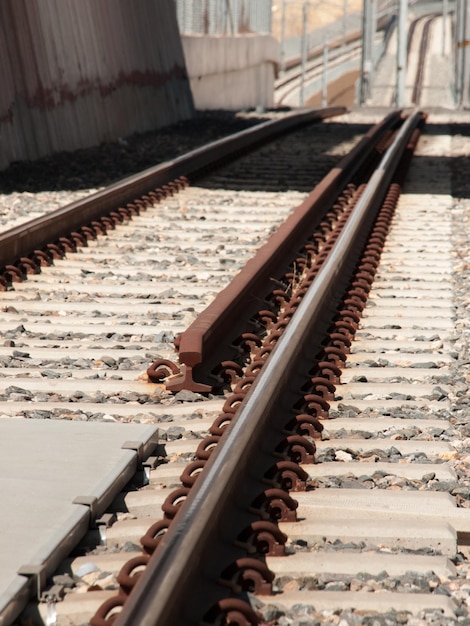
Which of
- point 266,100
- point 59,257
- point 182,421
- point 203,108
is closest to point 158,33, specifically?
point 203,108

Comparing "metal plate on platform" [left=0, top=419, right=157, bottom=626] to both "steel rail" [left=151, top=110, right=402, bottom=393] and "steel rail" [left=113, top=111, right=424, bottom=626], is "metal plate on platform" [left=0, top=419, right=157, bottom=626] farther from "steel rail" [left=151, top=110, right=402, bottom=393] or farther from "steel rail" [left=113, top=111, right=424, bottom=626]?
"steel rail" [left=151, top=110, right=402, bottom=393]

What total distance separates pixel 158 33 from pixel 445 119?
938 centimetres

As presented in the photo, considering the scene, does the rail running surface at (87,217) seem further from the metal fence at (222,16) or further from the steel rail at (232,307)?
the metal fence at (222,16)

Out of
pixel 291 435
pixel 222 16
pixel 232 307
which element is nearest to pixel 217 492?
pixel 291 435

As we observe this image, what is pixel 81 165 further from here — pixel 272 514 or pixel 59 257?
pixel 272 514

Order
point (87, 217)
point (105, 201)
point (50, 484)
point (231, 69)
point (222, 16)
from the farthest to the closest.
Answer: point (231, 69) < point (222, 16) < point (105, 201) < point (87, 217) < point (50, 484)

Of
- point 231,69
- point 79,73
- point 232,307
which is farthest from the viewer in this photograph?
point 231,69

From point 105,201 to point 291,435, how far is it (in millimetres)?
6362

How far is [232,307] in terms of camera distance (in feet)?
20.7

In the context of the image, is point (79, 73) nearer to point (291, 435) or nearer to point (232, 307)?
point (232, 307)

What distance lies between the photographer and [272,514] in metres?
3.88

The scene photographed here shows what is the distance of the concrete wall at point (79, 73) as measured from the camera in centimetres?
1470

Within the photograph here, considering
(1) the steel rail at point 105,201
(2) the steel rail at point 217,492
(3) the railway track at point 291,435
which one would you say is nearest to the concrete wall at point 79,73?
(1) the steel rail at point 105,201

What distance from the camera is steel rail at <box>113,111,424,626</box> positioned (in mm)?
2963
